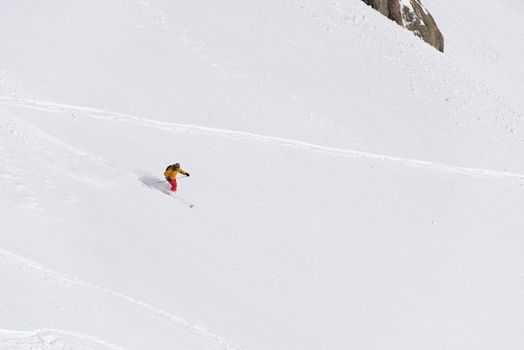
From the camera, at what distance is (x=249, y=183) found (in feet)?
54.5

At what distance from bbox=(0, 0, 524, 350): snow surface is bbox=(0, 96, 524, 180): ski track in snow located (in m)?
0.09

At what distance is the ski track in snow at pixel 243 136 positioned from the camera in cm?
1611

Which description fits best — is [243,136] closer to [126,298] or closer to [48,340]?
[126,298]

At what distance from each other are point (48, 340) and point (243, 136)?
10.7 m

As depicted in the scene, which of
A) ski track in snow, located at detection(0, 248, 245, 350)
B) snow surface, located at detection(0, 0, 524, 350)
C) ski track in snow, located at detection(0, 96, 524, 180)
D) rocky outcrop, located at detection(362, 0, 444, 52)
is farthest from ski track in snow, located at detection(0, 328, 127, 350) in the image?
rocky outcrop, located at detection(362, 0, 444, 52)

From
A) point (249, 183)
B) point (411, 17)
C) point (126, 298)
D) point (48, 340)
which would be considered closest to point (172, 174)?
point (249, 183)

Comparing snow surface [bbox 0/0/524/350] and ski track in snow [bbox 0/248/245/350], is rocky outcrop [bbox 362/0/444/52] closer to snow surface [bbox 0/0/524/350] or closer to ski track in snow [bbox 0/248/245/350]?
snow surface [bbox 0/0/524/350]

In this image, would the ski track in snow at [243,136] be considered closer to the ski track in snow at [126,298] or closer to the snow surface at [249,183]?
the snow surface at [249,183]

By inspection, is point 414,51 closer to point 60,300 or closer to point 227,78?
point 227,78

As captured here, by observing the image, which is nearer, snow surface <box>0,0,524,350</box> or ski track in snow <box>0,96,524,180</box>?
snow surface <box>0,0,524,350</box>

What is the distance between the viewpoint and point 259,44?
23.6 metres

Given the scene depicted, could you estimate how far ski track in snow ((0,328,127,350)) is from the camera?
26.9 ft

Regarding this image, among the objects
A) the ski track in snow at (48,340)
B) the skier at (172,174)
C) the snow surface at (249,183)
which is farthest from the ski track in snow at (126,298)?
the skier at (172,174)

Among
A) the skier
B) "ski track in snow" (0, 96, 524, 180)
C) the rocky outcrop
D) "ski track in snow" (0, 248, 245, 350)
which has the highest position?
the rocky outcrop
